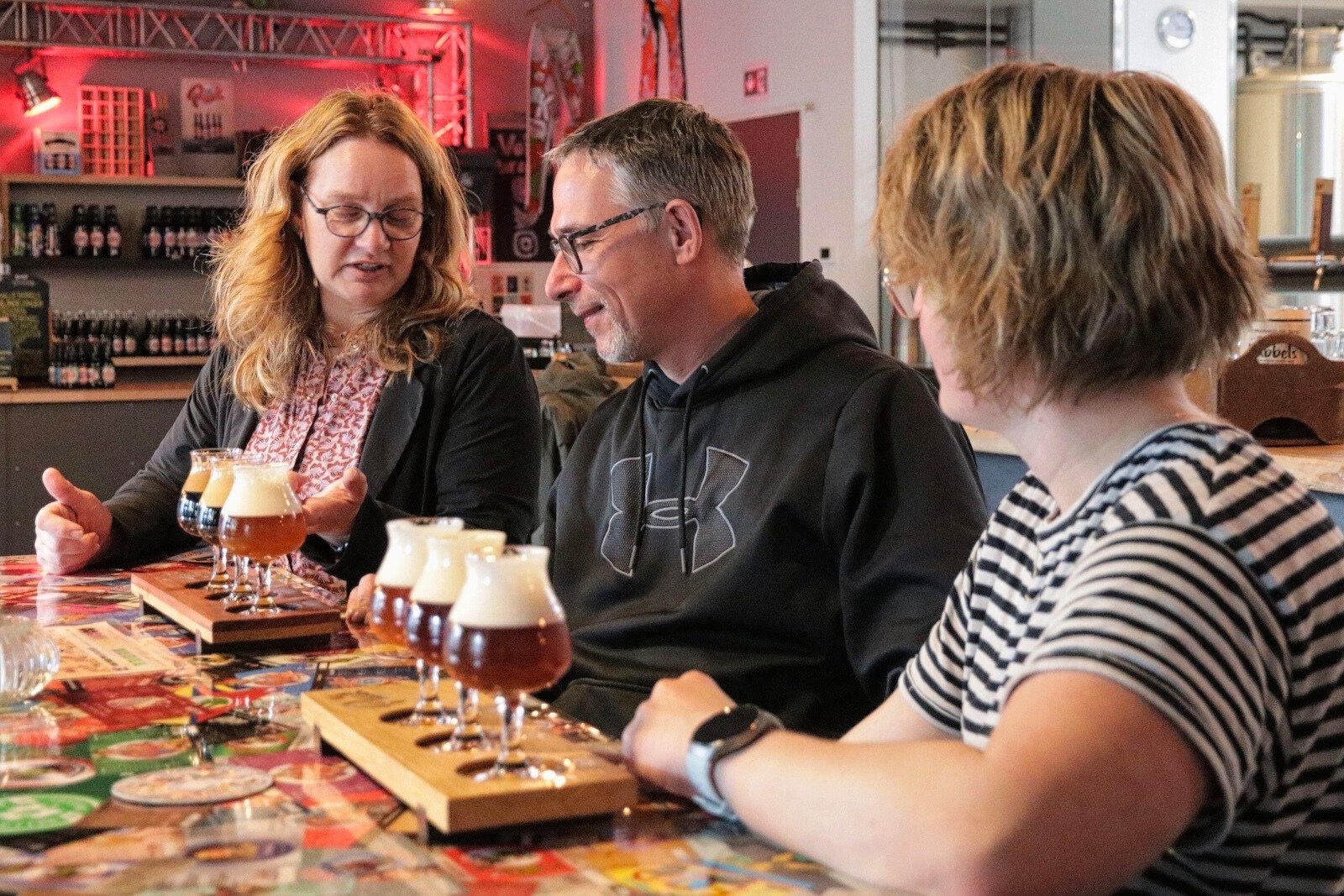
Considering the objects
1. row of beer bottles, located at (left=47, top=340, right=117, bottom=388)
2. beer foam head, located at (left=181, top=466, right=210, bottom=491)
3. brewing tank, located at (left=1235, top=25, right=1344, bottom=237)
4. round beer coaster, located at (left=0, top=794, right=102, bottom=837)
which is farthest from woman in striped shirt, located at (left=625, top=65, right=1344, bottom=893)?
row of beer bottles, located at (left=47, top=340, right=117, bottom=388)

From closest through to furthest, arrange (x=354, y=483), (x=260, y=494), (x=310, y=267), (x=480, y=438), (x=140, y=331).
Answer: (x=260, y=494), (x=354, y=483), (x=480, y=438), (x=310, y=267), (x=140, y=331)

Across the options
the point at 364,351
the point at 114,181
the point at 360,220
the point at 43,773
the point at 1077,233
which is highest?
the point at 114,181

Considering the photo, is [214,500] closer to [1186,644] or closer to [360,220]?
[360,220]

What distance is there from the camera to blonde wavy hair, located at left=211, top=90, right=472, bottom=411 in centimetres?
290

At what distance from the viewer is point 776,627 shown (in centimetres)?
197

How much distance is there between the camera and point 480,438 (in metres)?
2.84

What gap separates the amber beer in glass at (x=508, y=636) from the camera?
125 cm

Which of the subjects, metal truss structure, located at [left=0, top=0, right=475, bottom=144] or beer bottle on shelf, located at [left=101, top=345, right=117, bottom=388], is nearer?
beer bottle on shelf, located at [left=101, top=345, right=117, bottom=388]

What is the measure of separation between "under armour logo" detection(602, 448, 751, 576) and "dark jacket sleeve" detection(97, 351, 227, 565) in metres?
1.03

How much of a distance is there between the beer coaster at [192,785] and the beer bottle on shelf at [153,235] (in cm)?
728

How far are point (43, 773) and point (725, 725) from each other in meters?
0.66

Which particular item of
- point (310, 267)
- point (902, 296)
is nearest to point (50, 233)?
point (310, 267)

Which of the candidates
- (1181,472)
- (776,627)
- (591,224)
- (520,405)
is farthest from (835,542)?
(520,405)

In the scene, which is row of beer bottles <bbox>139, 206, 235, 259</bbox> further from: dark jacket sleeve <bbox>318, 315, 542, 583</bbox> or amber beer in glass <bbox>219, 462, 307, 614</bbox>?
amber beer in glass <bbox>219, 462, 307, 614</bbox>
